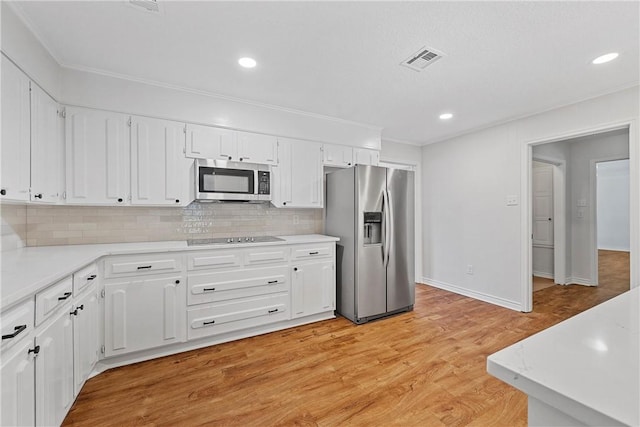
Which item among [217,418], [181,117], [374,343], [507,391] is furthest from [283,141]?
[507,391]

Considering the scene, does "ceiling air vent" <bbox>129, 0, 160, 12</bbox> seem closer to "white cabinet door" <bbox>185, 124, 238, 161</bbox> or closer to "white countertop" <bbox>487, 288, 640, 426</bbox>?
"white cabinet door" <bbox>185, 124, 238, 161</bbox>

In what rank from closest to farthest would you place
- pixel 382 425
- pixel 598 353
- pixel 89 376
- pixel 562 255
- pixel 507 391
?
pixel 598 353 < pixel 382 425 < pixel 507 391 < pixel 89 376 < pixel 562 255

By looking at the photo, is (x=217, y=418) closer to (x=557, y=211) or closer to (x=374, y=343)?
(x=374, y=343)

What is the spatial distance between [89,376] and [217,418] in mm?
1173

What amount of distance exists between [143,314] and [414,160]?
4421 mm

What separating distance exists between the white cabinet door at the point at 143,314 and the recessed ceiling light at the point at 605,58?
397 cm

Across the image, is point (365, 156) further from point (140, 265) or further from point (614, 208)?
point (614, 208)

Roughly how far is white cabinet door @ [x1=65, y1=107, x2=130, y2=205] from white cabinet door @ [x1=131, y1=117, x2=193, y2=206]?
0.26ft

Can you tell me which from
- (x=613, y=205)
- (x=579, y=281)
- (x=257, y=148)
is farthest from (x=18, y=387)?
(x=613, y=205)

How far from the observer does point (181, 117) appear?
9.11ft

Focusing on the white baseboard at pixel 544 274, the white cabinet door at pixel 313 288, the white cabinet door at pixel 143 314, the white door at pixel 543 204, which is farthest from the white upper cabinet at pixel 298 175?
the white baseboard at pixel 544 274

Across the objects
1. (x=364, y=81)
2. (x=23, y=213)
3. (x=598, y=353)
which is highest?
(x=364, y=81)

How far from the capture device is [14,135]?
5.82 ft

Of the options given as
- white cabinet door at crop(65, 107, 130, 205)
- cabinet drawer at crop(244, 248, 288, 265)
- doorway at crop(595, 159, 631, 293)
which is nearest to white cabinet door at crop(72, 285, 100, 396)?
white cabinet door at crop(65, 107, 130, 205)
